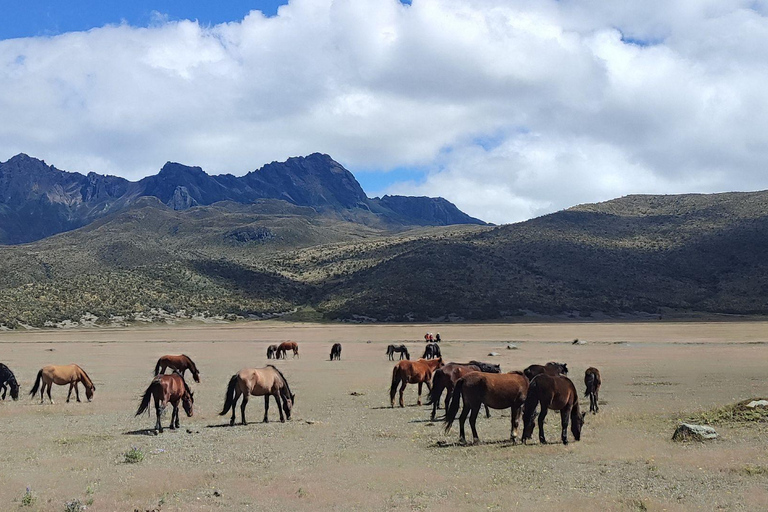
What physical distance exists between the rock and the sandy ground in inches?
12.8

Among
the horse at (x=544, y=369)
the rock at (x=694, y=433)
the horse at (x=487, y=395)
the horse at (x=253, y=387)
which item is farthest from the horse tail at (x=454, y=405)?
the horse at (x=253, y=387)

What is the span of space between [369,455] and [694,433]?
725cm

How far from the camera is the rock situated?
45.9 ft

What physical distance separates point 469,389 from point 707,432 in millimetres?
5307

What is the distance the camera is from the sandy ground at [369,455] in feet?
34.5

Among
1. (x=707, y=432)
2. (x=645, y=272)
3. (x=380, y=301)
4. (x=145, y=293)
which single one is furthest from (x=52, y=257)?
(x=707, y=432)

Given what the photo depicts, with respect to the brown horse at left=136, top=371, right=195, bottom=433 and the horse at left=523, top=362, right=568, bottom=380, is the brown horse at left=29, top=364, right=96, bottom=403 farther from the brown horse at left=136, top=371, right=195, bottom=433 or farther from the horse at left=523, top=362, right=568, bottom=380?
the horse at left=523, top=362, right=568, bottom=380

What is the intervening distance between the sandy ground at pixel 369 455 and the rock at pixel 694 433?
32 centimetres

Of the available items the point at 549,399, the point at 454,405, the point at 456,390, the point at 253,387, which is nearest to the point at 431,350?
the point at 253,387

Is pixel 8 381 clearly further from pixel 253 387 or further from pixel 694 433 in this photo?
pixel 694 433

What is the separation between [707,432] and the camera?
14102 mm

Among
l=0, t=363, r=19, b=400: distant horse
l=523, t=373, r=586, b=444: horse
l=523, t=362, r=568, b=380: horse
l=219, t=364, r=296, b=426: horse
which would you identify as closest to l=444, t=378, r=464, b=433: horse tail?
l=523, t=373, r=586, b=444: horse

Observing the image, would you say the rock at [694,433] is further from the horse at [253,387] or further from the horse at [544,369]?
the horse at [253,387]

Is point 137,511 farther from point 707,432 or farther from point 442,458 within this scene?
point 707,432
